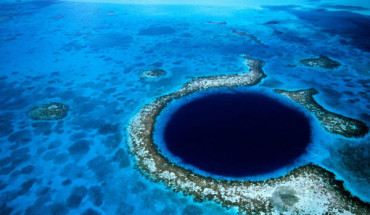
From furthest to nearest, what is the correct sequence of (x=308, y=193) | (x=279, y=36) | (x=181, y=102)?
(x=279, y=36), (x=181, y=102), (x=308, y=193)

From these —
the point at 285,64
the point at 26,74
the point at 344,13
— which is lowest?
the point at 26,74

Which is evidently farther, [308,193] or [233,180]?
[233,180]

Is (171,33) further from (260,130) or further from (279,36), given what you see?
(260,130)

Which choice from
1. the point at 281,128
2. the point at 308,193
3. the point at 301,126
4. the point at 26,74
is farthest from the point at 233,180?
the point at 26,74

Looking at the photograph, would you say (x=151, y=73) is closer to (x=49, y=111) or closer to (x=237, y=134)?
(x=49, y=111)

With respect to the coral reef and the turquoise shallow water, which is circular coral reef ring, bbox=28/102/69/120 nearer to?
the turquoise shallow water
